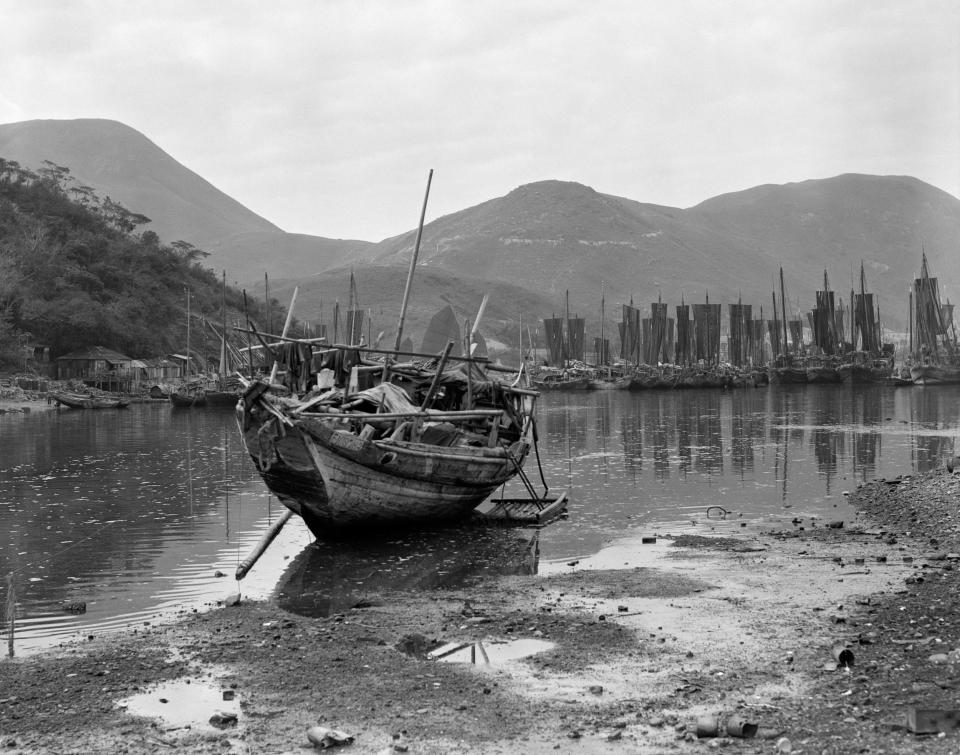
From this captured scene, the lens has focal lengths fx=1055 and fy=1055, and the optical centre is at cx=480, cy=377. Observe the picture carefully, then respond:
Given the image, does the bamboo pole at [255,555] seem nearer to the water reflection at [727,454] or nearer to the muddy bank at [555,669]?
the muddy bank at [555,669]

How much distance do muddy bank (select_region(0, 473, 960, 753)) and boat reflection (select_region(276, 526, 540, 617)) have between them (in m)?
0.54

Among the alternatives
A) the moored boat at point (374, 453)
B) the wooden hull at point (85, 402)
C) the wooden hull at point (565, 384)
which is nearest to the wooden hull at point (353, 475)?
the moored boat at point (374, 453)

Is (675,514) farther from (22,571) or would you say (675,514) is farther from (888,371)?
(888,371)

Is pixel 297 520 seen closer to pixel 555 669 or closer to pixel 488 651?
pixel 488 651

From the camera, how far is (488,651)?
11.3 m

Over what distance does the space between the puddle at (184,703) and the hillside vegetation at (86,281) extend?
66123 millimetres

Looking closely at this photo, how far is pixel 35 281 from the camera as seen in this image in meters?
82.9

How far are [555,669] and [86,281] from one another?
85.6 metres

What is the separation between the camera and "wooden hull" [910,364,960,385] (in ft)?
275

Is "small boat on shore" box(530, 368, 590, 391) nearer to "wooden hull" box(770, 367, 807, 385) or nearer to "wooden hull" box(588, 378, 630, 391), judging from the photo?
"wooden hull" box(588, 378, 630, 391)

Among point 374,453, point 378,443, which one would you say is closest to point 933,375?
point 378,443

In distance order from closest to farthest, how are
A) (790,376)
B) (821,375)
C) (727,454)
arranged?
(727,454) < (821,375) < (790,376)

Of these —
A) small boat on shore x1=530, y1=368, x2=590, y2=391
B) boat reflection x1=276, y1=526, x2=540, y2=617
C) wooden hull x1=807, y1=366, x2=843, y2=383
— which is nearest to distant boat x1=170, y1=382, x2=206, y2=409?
small boat on shore x1=530, y1=368, x2=590, y2=391

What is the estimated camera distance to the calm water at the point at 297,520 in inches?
617
